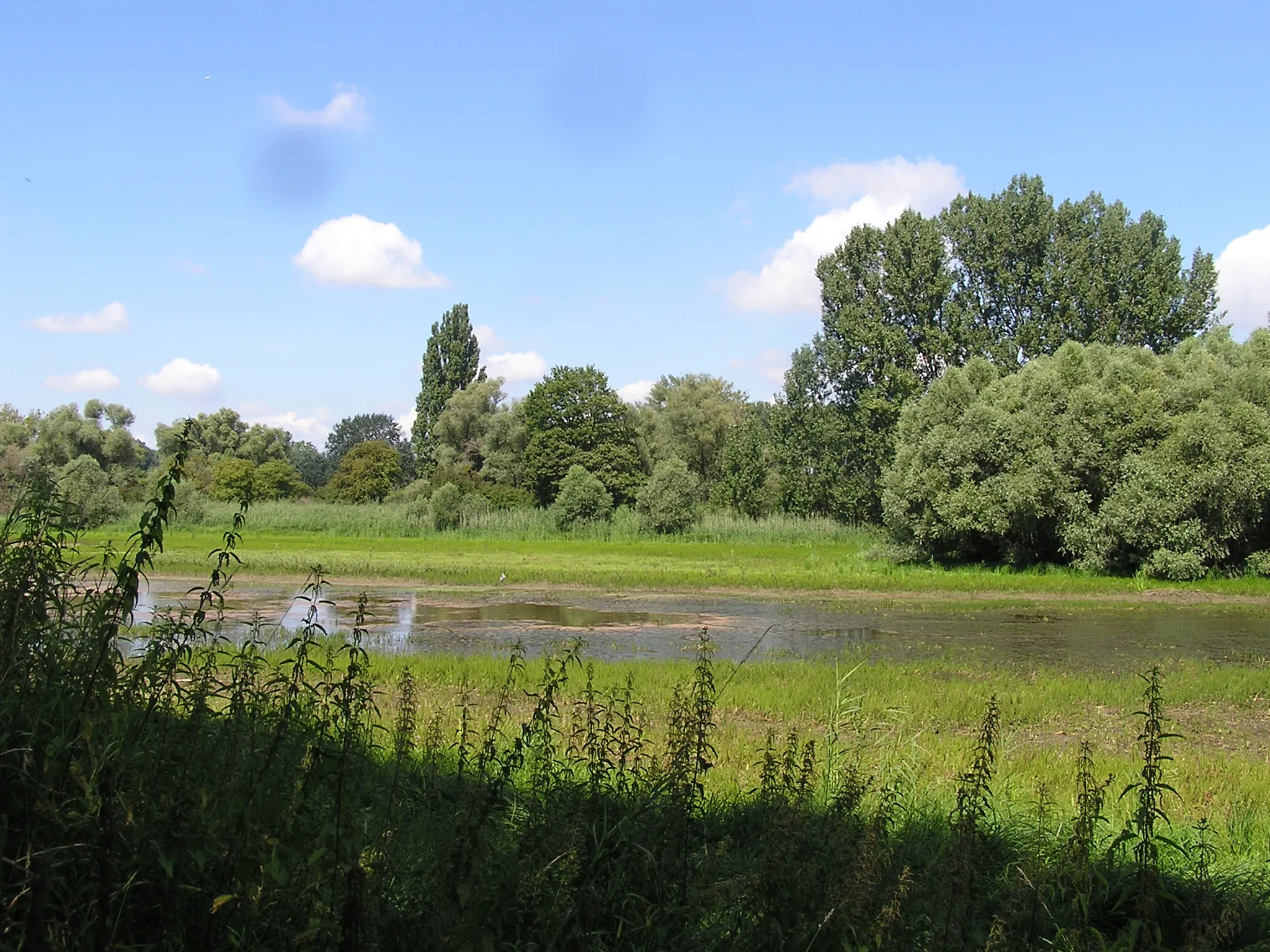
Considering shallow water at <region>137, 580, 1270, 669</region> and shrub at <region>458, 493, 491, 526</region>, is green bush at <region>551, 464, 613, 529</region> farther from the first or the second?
shallow water at <region>137, 580, 1270, 669</region>

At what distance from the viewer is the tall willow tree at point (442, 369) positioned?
259ft

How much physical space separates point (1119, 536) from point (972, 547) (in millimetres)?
5370

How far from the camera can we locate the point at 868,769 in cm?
695

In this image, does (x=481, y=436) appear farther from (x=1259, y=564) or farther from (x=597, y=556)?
(x=1259, y=564)

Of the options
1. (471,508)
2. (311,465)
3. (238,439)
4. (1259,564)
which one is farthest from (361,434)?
(1259,564)

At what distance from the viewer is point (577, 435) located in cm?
6569

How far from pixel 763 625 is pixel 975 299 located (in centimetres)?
3254

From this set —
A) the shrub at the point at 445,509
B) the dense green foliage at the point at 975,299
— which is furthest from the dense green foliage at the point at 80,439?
the dense green foliage at the point at 975,299

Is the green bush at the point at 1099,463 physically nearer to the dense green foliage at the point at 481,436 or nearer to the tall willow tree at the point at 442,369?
the dense green foliage at the point at 481,436

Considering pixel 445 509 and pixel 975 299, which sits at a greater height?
pixel 975 299

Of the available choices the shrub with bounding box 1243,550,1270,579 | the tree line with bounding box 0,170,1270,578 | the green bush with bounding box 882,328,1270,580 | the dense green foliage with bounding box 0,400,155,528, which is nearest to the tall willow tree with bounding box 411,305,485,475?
the tree line with bounding box 0,170,1270,578

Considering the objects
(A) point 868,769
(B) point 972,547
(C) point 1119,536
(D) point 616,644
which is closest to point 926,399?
(B) point 972,547

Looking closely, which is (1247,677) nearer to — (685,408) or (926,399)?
(926,399)

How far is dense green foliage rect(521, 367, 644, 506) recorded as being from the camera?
65.5 m
